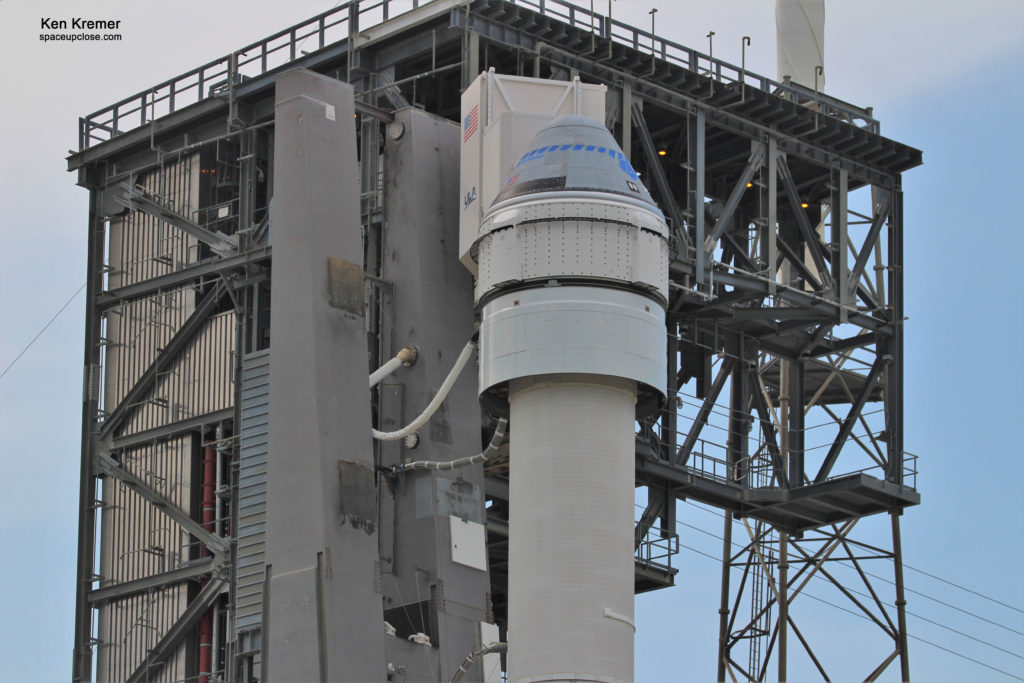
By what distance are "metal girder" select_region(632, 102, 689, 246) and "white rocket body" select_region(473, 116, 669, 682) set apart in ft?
36.4

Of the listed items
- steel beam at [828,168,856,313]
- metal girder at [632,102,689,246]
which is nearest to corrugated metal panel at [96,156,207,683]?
metal girder at [632,102,689,246]

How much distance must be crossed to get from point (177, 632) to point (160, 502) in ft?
10.7

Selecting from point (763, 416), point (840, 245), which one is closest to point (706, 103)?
point (840, 245)

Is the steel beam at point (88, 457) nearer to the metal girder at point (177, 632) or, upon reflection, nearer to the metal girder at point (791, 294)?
the metal girder at point (177, 632)

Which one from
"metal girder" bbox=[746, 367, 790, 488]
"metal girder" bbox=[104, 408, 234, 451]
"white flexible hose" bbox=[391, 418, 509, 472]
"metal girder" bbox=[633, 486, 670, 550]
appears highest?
"metal girder" bbox=[746, 367, 790, 488]

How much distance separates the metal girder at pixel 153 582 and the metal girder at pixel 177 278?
7.14 m

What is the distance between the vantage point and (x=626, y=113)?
54406 millimetres

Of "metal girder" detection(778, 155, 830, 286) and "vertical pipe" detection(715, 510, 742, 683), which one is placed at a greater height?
"metal girder" detection(778, 155, 830, 286)

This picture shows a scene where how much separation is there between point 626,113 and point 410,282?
8998 mm

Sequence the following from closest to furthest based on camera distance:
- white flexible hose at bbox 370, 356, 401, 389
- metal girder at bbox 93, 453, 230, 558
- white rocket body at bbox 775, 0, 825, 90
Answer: white flexible hose at bbox 370, 356, 401, 389, metal girder at bbox 93, 453, 230, 558, white rocket body at bbox 775, 0, 825, 90

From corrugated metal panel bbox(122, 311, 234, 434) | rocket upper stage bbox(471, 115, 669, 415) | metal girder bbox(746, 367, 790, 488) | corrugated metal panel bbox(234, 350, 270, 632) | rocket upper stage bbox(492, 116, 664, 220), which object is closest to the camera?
rocket upper stage bbox(471, 115, 669, 415)

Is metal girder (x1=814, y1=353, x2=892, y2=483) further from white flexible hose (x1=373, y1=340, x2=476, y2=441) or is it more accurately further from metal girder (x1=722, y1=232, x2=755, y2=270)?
white flexible hose (x1=373, y1=340, x2=476, y2=441)

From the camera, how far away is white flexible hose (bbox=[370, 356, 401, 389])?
149 ft

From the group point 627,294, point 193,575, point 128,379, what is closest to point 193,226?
point 128,379
